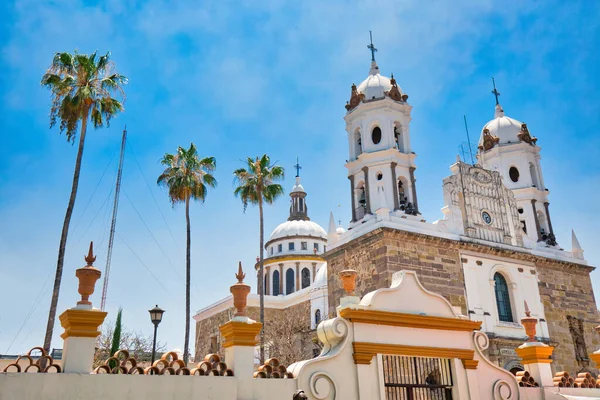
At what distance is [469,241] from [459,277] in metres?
1.85

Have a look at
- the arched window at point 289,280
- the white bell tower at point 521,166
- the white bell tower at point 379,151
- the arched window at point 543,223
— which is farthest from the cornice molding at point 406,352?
the arched window at point 289,280

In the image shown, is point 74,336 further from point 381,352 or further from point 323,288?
point 323,288

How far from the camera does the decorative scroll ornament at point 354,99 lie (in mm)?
29167

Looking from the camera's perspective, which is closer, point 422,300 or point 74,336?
point 74,336

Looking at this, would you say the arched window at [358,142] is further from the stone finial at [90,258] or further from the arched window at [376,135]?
the stone finial at [90,258]

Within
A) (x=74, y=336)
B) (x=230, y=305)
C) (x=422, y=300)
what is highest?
(x=230, y=305)

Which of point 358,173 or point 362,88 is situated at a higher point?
point 362,88

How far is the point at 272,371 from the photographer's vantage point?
1088 cm

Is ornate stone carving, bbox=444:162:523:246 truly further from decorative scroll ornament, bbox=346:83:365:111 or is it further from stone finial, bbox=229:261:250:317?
stone finial, bbox=229:261:250:317

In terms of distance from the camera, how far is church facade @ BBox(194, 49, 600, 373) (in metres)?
24.2

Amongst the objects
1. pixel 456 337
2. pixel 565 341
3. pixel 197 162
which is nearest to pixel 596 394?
pixel 456 337

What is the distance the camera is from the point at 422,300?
13180 millimetres

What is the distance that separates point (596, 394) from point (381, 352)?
24.2 ft

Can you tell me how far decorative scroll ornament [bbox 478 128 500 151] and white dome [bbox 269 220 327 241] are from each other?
71.4 ft
